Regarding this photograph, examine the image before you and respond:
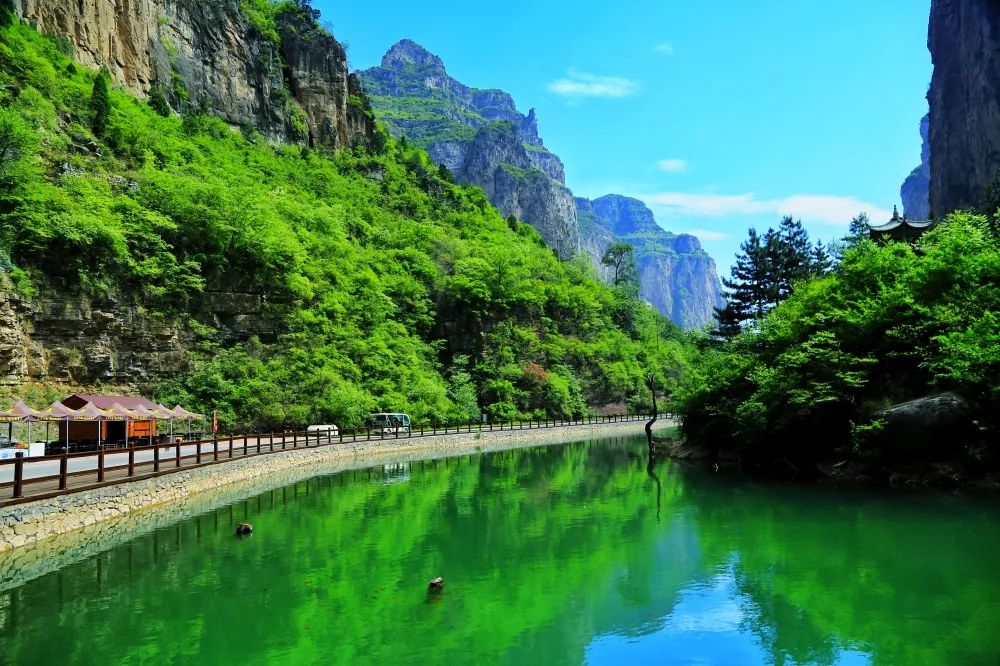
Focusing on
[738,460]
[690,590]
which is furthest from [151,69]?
[690,590]

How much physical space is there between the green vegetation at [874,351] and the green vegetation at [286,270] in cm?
2838

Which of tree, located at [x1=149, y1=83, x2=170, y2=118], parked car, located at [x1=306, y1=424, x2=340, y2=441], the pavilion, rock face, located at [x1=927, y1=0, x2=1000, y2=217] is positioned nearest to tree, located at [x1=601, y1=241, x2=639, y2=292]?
rock face, located at [x1=927, y1=0, x2=1000, y2=217]

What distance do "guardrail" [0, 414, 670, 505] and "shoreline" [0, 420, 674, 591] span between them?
30 cm

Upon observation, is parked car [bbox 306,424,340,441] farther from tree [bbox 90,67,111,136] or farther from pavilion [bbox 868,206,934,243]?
pavilion [bbox 868,206,934,243]

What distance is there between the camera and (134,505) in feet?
62.0

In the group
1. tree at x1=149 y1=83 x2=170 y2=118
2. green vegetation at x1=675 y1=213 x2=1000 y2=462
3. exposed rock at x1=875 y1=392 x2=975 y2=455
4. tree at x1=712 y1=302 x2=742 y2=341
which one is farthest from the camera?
tree at x1=149 y1=83 x2=170 y2=118

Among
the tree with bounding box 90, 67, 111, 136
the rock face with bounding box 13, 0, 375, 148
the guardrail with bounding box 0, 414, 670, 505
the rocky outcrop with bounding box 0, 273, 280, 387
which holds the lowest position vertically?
the guardrail with bounding box 0, 414, 670, 505

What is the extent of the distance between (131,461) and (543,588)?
13633 mm

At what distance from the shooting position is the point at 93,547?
1534cm

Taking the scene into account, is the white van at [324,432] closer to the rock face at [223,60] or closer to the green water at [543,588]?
the green water at [543,588]

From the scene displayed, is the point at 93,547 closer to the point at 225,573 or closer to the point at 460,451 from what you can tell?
the point at 225,573

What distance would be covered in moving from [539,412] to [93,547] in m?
50.8

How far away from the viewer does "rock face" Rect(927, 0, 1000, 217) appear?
68.8 m

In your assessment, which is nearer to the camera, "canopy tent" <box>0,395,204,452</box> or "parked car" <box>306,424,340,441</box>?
"canopy tent" <box>0,395,204,452</box>
